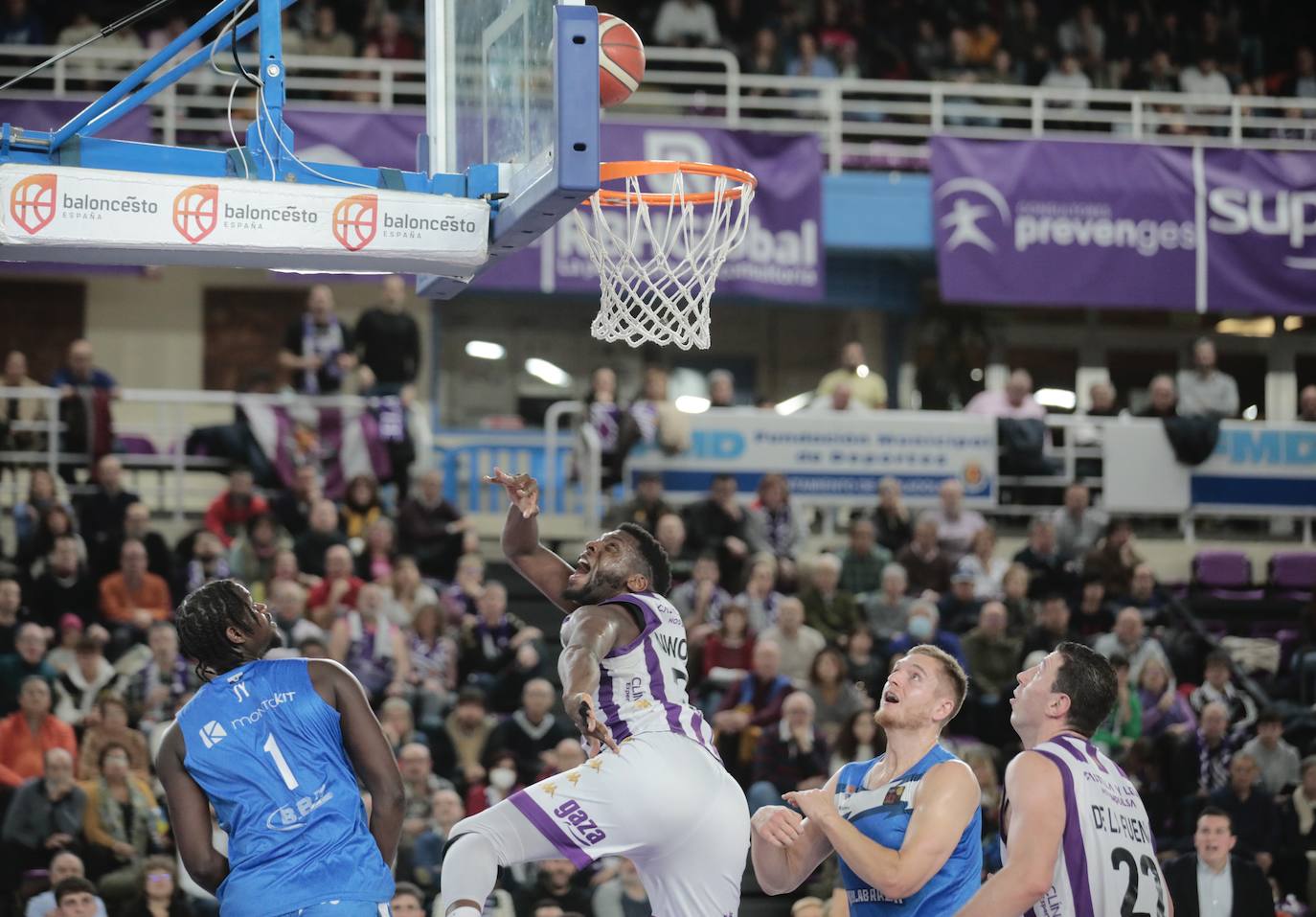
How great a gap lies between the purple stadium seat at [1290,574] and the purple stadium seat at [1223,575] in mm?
167

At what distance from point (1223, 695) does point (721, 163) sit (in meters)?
7.17

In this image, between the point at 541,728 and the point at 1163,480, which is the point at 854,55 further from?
the point at 541,728

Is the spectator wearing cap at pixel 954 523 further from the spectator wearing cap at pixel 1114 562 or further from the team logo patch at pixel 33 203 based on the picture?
the team logo patch at pixel 33 203

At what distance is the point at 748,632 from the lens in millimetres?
13383

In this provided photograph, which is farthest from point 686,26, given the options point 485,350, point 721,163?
point 485,350

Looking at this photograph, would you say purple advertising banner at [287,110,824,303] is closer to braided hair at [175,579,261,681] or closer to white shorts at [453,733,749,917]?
white shorts at [453,733,749,917]

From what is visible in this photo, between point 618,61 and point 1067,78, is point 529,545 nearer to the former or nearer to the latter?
point 618,61

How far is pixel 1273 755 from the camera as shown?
41.7 feet

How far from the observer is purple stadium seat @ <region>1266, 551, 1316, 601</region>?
16.8 m

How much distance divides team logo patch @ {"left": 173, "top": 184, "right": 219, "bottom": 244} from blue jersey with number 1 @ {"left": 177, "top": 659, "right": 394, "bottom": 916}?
5.48ft

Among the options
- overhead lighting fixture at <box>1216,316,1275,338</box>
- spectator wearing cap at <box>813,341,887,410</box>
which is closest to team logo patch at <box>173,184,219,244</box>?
spectator wearing cap at <box>813,341,887,410</box>

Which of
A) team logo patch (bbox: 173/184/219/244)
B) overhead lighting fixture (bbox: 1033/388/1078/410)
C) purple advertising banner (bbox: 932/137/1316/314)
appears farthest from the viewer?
overhead lighting fixture (bbox: 1033/388/1078/410)

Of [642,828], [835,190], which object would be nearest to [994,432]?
[835,190]

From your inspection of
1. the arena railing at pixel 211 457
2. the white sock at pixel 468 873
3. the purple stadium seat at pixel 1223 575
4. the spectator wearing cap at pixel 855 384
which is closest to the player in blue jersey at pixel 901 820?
the white sock at pixel 468 873
